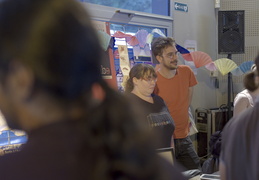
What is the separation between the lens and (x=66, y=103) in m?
0.54

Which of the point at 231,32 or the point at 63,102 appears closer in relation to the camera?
the point at 63,102

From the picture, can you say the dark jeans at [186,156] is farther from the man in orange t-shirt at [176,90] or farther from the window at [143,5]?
the window at [143,5]

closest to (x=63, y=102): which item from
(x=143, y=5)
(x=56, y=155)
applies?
(x=56, y=155)

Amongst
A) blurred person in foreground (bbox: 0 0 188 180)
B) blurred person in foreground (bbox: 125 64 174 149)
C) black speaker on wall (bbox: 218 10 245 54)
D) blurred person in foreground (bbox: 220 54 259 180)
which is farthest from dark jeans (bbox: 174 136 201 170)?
blurred person in foreground (bbox: 0 0 188 180)

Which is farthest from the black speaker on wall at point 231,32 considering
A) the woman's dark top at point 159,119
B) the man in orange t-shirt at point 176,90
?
the woman's dark top at point 159,119

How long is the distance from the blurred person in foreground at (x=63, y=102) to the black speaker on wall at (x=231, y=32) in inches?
179

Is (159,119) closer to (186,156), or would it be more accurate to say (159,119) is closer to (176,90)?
(186,156)

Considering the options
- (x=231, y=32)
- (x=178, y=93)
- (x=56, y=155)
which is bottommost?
(x=178, y=93)

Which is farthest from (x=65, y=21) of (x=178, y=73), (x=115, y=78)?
(x=178, y=73)

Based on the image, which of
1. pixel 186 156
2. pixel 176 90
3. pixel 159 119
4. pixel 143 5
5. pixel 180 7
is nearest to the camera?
pixel 159 119

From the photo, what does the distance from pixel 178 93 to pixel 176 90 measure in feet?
0.18

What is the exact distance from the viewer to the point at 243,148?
3.81 feet

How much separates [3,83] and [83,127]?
0.14 meters

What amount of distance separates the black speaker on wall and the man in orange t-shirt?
1.48 m
